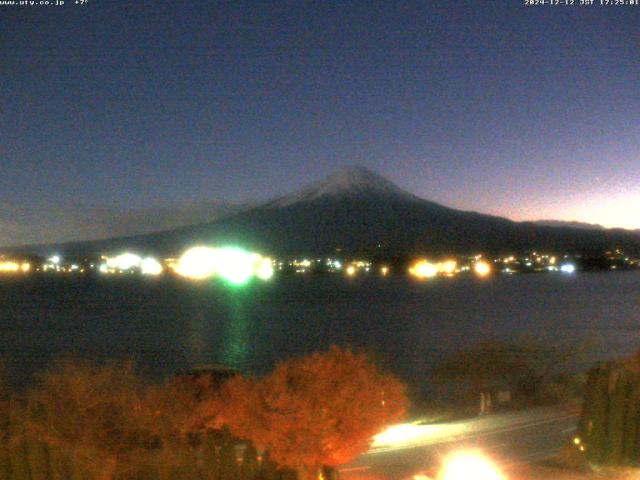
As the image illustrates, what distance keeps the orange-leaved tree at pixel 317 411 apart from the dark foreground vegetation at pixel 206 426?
0.04 ft

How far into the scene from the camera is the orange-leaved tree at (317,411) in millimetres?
8859

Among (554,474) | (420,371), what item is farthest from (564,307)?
(554,474)

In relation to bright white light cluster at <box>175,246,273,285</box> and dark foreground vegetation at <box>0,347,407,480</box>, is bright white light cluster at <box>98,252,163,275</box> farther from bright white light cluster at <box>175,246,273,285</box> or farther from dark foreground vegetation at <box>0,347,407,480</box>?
dark foreground vegetation at <box>0,347,407,480</box>

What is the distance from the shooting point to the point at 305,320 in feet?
144

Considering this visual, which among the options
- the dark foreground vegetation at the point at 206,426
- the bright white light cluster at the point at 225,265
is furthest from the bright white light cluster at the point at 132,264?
the dark foreground vegetation at the point at 206,426

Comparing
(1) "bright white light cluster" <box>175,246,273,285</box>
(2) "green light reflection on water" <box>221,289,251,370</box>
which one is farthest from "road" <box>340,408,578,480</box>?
(1) "bright white light cluster" <box>175,246,273,285</box>

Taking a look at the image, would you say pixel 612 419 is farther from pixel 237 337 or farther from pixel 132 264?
pixel 132 264

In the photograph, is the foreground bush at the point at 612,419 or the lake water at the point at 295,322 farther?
the lake water at the point at 295,322

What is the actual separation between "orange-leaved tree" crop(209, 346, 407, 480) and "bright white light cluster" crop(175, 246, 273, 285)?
3479 inches

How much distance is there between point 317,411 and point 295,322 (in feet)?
111

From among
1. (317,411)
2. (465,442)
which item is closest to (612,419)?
(465,442)

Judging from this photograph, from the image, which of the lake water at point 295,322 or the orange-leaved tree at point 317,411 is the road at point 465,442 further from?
the lake water at point 295,322

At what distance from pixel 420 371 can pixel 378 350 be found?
18.1ft

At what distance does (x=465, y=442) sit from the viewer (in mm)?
11297
